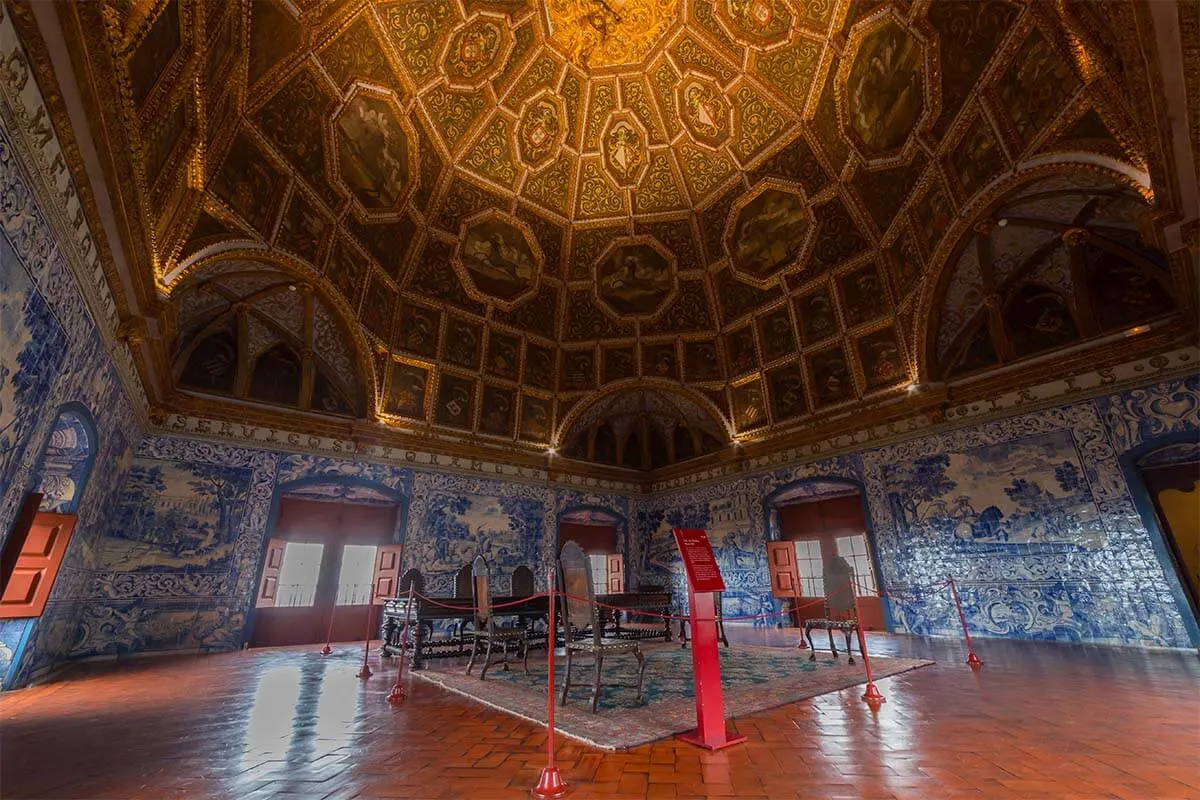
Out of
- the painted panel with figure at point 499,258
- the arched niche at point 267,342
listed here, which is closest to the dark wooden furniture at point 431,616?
the arched niche at point 267,342

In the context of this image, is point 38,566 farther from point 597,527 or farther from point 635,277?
point 635,277

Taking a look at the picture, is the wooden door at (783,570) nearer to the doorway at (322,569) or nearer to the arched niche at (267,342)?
the doorway at (322,569)

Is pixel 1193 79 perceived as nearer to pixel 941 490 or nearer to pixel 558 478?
pixel 941 490

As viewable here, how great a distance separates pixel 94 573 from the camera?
775 cm

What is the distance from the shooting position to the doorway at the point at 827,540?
1077 centimetres

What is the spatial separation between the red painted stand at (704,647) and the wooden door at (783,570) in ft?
28.8

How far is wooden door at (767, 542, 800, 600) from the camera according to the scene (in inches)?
452

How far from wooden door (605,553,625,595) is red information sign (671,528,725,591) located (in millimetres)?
10483

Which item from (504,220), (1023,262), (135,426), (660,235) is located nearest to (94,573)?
(135,426)

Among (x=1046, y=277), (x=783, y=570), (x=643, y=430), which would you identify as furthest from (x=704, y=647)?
(x=643, y=430)

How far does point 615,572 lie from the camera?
1417 centimetres

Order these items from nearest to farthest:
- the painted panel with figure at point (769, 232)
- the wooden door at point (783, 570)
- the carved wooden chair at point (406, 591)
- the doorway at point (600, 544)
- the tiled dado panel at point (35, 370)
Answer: the tiled dado panel at point (35, 370)
the carved wooden chair at point (406, 591)
the wooden door at point (783, 570)
the painted panel with figure at point (769, 232)
the doorway at point (600, 544)

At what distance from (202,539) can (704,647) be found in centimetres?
967

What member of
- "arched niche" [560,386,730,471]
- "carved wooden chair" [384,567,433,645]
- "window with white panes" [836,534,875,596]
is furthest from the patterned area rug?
"arched niche" [560,386,730,471]
